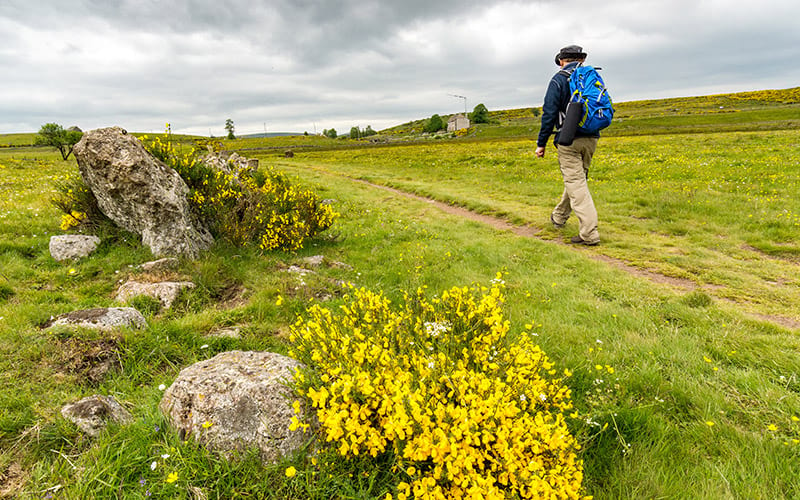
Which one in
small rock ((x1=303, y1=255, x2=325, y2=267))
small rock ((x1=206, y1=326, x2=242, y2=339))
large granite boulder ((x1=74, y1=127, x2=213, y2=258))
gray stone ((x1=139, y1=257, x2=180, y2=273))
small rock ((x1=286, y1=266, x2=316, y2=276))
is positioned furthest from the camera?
small rock ((x1=303, y1=255, x2=325, y2=267))

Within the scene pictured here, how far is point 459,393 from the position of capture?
230cm

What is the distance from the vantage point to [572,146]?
819 centimetres

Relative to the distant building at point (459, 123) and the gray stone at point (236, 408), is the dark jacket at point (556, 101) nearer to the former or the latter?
the gray stone at point (236, 408)

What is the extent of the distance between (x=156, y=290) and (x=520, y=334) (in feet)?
16.5

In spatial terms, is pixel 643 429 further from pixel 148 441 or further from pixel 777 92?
pixel 777 92

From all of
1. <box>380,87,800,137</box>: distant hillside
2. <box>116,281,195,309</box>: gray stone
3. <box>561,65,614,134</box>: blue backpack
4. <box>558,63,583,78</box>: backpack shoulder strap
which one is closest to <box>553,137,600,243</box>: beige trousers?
<box>561,65,614,134</box>: blue backpack

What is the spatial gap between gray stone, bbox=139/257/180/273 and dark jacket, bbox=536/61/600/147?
24.8ft

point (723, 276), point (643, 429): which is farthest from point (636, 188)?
point (643, 429)

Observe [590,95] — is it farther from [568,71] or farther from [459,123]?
[459,123]

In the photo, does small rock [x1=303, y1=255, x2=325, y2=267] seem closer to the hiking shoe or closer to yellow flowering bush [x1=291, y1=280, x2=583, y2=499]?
yellow flowering bush [x1=291, y1=280, x2=583, y2=499]

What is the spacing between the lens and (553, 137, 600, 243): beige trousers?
320 inches

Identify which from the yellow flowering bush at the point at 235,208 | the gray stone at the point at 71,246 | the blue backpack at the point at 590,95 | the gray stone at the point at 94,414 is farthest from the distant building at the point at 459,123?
the gray stone at the point at 94,414

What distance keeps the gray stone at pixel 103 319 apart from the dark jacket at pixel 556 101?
7.83 meters

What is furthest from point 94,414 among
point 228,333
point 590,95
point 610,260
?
point 590,95
